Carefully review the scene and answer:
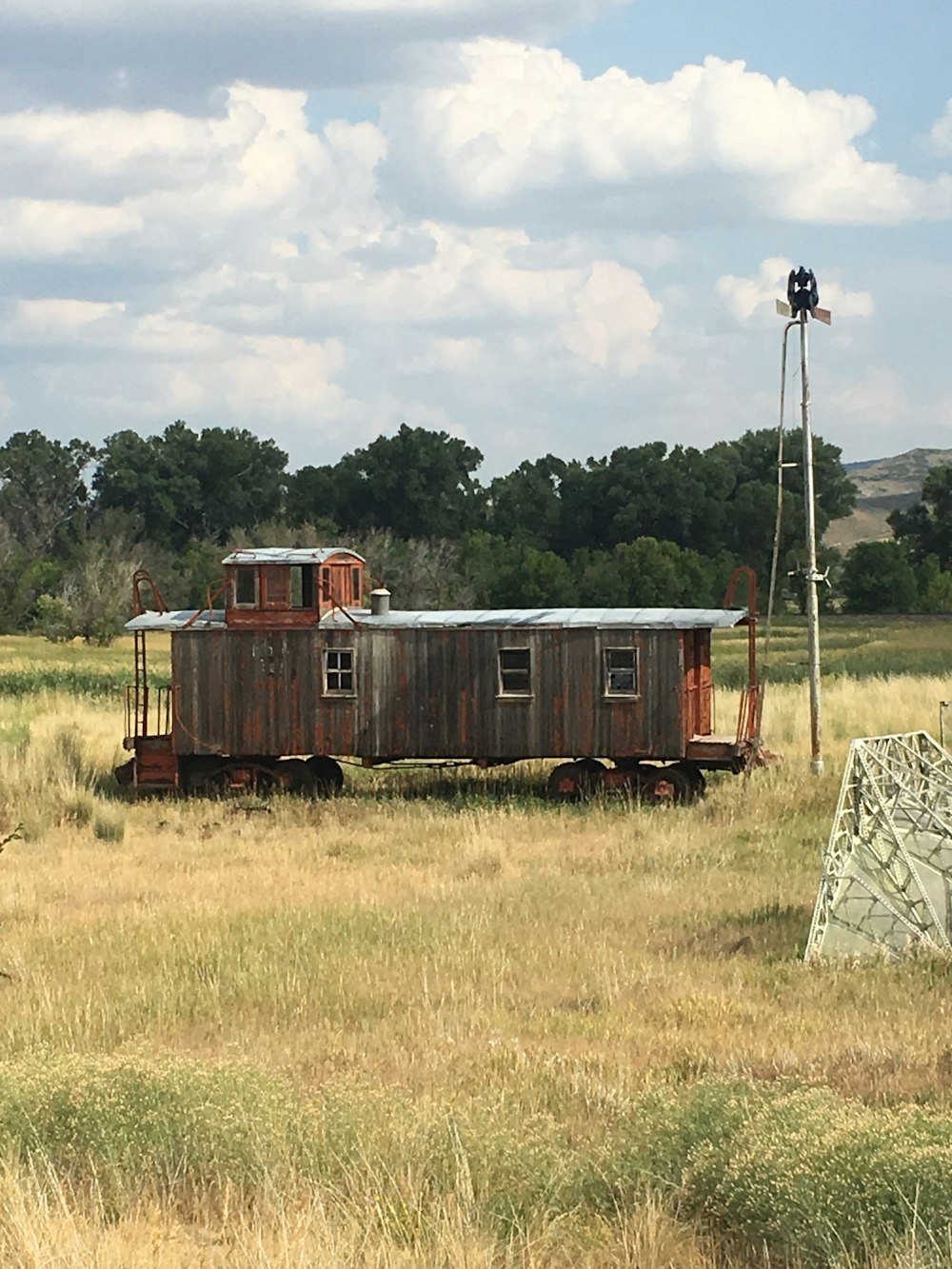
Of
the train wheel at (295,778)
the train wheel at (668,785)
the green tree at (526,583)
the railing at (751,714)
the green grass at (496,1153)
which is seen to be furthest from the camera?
the green tree at (526,583)

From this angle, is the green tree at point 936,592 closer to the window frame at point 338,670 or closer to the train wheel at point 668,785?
the train wheel at point 668,785

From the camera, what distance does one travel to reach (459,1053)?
10562 mm

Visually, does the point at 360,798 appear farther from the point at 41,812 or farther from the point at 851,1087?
the point at 851,1087

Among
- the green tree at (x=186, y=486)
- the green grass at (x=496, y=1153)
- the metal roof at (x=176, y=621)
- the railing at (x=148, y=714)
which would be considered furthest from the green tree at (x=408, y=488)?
the green grass at (x=496, y=1153)

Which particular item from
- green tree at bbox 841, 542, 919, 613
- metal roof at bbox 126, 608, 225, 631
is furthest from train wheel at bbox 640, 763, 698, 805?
green tree at bbox 841, 542, 919, 613

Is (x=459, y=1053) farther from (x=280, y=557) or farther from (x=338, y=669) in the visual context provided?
(x=280, y=557)

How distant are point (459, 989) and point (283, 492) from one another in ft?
329

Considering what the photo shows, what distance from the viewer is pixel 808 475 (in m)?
27.0

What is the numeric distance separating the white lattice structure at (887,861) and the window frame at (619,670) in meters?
8.55

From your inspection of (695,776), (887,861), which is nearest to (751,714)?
(695,776)

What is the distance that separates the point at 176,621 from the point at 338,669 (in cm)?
287

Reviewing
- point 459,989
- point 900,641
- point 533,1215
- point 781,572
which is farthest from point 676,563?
point 533,1215

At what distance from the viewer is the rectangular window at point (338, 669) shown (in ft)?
84.7

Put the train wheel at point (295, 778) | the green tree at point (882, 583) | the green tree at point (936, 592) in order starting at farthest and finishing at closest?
the green tree at point (936, 592)
the green tree at point (882, 583)
the train wheel at point (295, 778)
